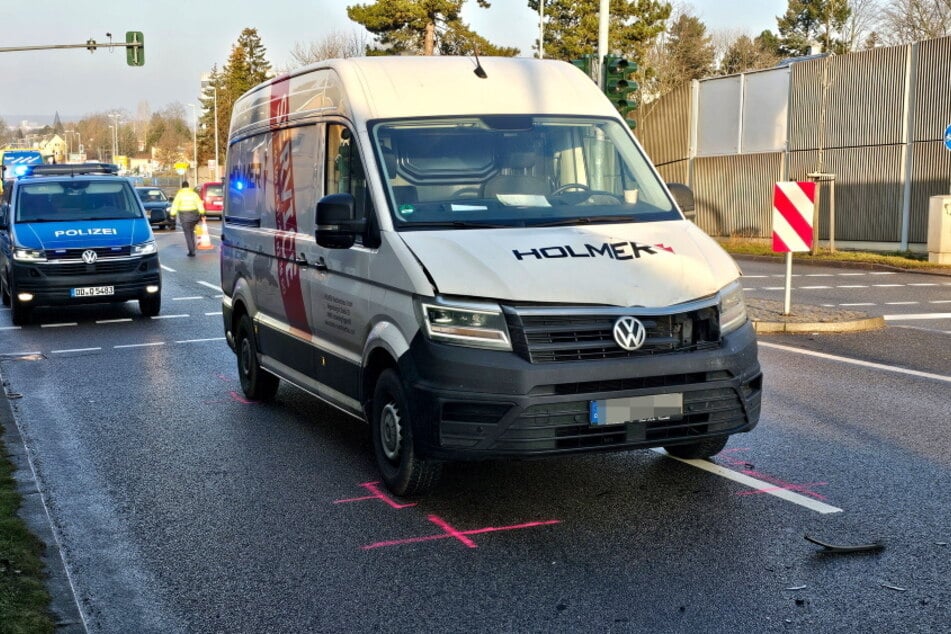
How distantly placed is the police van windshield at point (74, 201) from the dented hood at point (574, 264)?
1129 cm

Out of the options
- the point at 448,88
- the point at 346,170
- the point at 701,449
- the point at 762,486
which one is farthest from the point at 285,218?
the point at 762,486

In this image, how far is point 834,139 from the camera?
98.7 feet

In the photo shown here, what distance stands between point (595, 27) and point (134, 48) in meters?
27.2

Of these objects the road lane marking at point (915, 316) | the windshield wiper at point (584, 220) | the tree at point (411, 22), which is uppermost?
the tree at point (411, 22)

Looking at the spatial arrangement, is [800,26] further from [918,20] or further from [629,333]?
[629,333]

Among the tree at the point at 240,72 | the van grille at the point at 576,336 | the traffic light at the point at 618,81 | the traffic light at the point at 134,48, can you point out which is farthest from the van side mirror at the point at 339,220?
the tree at the point at 240,72

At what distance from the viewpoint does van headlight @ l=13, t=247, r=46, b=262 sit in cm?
1534

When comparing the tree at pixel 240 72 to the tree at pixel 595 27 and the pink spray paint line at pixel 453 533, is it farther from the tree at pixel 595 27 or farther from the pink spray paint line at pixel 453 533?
the pink spray paint line at pixel 453 533

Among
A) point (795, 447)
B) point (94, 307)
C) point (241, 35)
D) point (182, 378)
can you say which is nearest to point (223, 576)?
point (795, 447)

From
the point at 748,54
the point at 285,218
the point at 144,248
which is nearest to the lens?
the point at 285,218

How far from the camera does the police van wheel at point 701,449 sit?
22.5 feet

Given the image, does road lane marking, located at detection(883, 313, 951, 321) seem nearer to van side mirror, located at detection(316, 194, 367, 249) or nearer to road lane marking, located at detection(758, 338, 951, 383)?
road lane marking, located at detection(758, 338, 951, 383)

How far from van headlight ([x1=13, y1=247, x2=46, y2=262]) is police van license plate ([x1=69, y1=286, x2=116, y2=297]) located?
0.57 metres

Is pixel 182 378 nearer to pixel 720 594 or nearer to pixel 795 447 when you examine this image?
pixel 795 447
